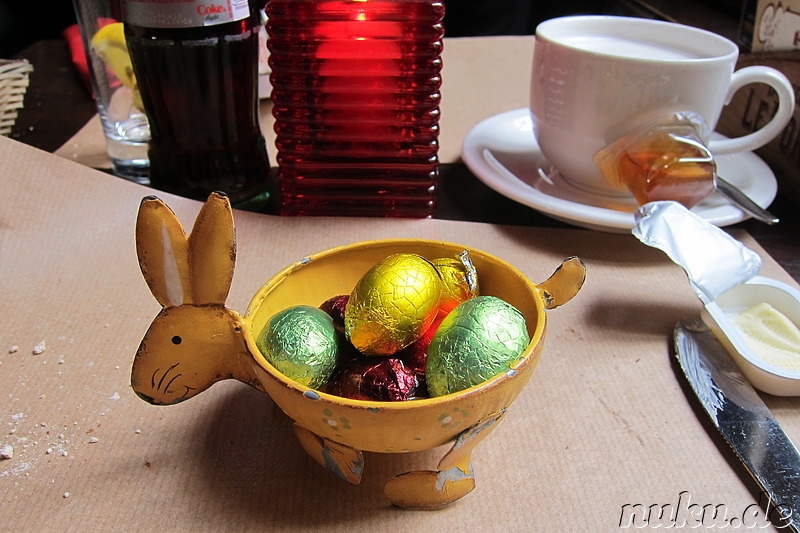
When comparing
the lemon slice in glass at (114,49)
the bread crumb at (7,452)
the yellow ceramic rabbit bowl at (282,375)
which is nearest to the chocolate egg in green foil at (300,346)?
the yellow ceramic rabbit bowl at (282,375)

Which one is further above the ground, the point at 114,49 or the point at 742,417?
the point at 114,49

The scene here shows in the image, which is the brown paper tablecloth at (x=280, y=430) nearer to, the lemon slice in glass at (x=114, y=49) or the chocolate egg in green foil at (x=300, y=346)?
the chocolate egg in green foil at (x=300, y=346)

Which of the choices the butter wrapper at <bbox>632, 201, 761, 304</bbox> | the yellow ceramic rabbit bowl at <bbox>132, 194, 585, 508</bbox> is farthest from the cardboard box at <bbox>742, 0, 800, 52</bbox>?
the yellow ceramic rabbit bowl at <bbox>132, 194, 585, 508</bbox>

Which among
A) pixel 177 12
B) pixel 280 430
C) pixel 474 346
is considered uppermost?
pixel 177 12

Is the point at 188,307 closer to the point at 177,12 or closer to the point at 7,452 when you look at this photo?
the point at 7,452

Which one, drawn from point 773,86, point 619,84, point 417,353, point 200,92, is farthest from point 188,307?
point 773,86

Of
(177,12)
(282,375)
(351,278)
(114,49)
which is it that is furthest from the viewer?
(114,49)

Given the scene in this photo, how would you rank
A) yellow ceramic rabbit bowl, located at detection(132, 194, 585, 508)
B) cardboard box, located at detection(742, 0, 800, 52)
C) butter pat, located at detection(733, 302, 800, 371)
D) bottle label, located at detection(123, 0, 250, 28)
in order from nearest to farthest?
1. yellow ceramic rabbit bowl, located at detection(132, 194, 585, 508)
2. butter pat, located at detection(733, 302, 800, 371)
3. bottle label, located at detection(123, 0, 250, 28)
4. cardboard box, located at detection(742, 0, 800, 52)

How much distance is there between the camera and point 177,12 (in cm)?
55

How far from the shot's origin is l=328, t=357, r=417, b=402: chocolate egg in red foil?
34cm

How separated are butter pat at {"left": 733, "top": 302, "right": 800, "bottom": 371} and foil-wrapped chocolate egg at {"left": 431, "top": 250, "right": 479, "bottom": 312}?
0.73ft

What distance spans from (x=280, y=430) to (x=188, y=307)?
113 mm

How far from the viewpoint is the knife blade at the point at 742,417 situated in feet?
1.18

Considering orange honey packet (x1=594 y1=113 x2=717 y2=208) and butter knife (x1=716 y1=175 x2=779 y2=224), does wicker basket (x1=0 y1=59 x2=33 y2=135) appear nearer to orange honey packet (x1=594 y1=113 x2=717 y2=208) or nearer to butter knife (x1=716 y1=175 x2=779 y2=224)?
orange honey packet (x1=594 y1=113 x2=717 y2=208)
